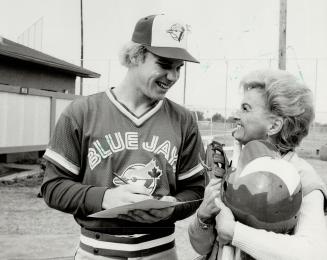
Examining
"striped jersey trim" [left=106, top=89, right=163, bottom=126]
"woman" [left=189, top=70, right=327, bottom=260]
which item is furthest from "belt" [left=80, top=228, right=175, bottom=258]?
"striped jersey trim" [left=106, top=89, right=163, bottom=126]

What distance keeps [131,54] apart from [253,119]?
0.63 metres

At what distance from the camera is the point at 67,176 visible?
212cm

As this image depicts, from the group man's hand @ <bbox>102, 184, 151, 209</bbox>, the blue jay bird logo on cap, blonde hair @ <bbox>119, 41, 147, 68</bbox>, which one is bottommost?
man's hand @ <bbox>102, 184, 151, 209</bbox>

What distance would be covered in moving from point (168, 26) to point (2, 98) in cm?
982

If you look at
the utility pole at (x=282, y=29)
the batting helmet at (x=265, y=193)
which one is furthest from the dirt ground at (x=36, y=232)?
the utility pole at (x=282, y=29)

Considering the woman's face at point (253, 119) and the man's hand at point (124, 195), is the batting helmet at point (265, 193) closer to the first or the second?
the woman's face at point (253, 119)

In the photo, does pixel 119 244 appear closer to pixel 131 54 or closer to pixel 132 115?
pixel 132 115

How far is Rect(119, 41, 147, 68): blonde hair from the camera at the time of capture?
7.28ft

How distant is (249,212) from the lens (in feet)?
5.68

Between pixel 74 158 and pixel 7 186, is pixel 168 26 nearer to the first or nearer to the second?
pixel 74 158

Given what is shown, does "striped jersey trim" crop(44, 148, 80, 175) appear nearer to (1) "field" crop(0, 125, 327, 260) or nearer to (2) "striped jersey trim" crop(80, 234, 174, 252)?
(2) "striped jersey trim" crop(80, 234, 174, 252)

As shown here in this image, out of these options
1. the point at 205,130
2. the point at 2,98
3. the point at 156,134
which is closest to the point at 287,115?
the point at 156,134

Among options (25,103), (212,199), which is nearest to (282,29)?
(25,103)

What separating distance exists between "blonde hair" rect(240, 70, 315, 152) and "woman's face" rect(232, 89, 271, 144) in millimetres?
27
